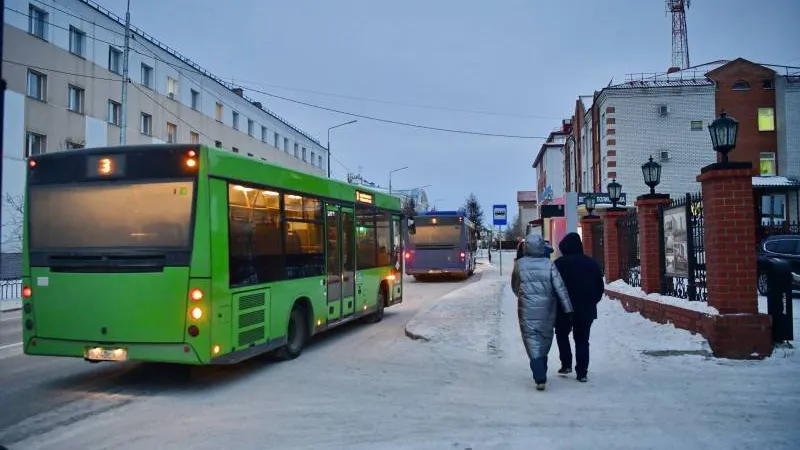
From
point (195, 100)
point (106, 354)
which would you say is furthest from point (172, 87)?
point (106, 354)

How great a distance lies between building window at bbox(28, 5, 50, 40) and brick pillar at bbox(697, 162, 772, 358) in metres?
26.0

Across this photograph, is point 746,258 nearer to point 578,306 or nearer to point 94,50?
point 578,306

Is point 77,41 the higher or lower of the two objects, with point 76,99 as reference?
higher

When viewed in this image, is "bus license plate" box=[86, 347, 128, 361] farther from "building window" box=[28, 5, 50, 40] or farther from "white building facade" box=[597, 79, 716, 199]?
"white building facade" box=[597, 79, 716, 199]

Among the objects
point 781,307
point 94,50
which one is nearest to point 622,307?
point 781,307

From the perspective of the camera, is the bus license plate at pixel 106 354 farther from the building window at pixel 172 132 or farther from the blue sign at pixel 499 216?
the building window at pixel 172 132

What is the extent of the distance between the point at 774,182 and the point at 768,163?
3140 mm

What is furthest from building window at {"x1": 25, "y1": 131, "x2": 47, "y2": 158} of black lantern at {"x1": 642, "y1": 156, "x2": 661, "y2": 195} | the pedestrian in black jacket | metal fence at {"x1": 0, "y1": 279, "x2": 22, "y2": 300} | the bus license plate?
the pedestrian in black jacket

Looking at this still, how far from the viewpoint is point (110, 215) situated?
717 centimetres

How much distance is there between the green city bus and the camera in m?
6.87

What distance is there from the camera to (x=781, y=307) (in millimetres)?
8664

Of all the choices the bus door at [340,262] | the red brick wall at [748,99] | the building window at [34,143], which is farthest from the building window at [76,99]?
the red brick wall at [748,99]

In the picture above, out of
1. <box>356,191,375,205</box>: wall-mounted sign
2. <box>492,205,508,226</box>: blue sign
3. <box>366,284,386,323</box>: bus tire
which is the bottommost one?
<box>366,284,386,323</box>: bus tire

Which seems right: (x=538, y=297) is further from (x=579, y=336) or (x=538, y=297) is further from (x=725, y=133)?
(x=725, y=133)
